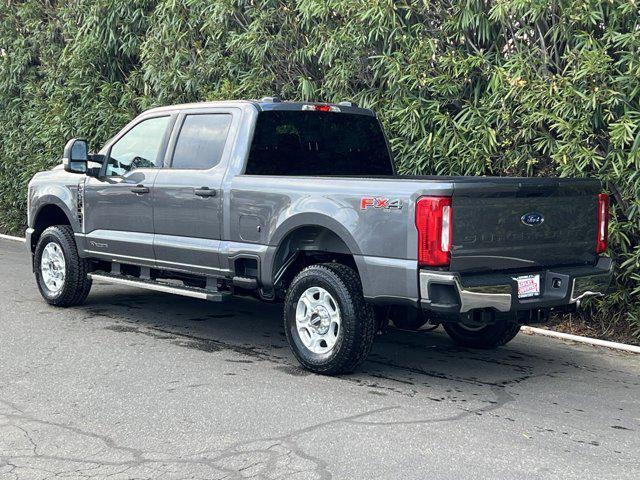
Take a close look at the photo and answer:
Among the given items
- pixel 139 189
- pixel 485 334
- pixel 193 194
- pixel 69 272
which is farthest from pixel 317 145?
pixel 69 272

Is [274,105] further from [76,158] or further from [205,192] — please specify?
[76,158]

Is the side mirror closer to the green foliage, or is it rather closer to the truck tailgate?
the green foliage

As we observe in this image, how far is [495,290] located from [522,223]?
534 millimetres

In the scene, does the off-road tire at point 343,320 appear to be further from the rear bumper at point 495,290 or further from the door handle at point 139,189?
the door handle at point 139,189

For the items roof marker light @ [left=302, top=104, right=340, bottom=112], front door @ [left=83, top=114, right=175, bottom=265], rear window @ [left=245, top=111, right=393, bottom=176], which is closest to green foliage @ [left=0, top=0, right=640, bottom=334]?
rear window @ [left=245, top=111, right=393, bottom=176]

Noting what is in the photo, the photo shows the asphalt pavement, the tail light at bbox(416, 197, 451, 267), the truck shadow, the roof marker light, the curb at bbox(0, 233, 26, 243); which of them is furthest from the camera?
the curb at bbox(0, 233, 26, 243)

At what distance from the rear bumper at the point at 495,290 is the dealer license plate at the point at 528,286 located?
0.03m

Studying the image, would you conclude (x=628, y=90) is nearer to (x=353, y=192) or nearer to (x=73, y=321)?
(x=353, y=192)

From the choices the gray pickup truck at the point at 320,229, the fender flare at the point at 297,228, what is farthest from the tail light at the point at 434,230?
the fender flare at the point at 297,228

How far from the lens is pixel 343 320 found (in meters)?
6.25

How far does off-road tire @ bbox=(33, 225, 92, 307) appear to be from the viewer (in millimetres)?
8711

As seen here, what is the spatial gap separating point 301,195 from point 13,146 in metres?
10.6

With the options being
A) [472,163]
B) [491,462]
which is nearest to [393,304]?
[491,462]

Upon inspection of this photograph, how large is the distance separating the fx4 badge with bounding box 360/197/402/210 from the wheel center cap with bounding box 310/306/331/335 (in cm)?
83
